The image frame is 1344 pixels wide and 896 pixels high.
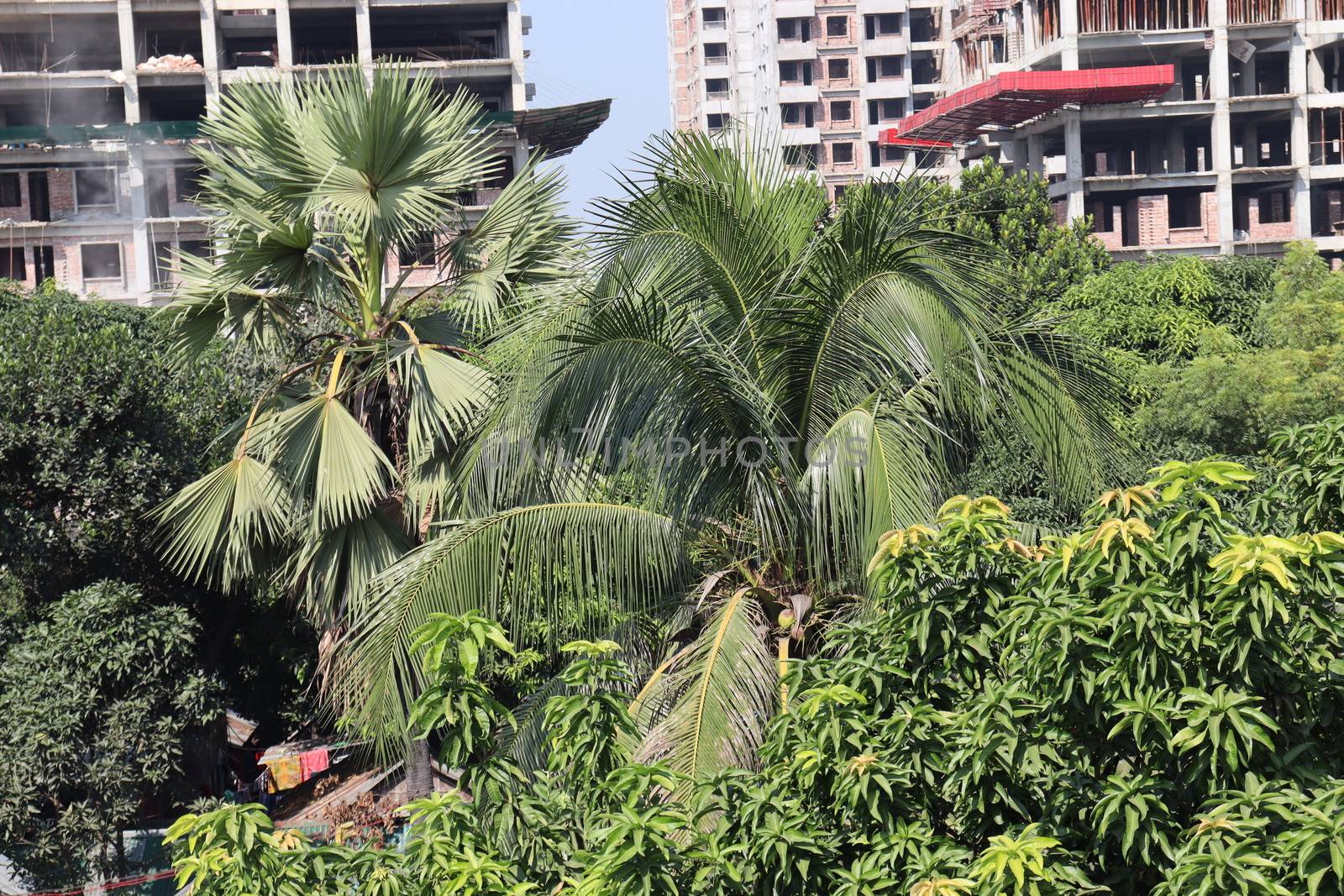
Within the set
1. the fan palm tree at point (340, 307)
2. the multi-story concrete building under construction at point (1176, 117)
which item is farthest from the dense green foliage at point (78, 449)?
the multi-story concrete building under construction at point (1176, 117)

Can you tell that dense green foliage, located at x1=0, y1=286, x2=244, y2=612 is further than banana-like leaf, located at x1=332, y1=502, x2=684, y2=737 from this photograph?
Yes

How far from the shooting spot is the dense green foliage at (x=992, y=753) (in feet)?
15.3

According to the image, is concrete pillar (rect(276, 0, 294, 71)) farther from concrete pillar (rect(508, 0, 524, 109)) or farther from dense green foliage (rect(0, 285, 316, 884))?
dense green foliage (rect(0, 285, 316, 884))

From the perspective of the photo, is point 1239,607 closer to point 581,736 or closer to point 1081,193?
point 581,736

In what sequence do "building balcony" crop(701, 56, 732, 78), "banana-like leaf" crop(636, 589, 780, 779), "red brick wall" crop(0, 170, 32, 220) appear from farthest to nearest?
"building balcony" crop(701, 56, 732, 78)
"red brick wall" crop(0, 170, 32, 220)
"banana-like leaf" crop(636, 589, 780, 779)

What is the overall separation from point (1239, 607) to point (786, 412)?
4068 millimetres

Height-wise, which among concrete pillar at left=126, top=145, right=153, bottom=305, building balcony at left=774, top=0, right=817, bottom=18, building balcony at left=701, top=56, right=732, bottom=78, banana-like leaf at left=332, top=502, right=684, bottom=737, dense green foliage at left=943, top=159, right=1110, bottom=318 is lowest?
banana-like leaf at left=332, top=502, right=684, bottom=737

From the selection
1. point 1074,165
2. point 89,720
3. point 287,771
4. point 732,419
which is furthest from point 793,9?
point 732,419

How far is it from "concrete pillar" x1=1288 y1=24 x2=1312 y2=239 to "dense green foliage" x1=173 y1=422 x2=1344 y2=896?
1875 inches

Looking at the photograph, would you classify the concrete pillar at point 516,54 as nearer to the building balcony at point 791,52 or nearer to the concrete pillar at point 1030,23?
the concrete pillar at point 1030,23

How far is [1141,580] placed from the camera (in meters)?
4.91

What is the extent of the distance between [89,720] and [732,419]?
8869 mm

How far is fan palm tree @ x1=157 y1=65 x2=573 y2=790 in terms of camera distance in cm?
1030

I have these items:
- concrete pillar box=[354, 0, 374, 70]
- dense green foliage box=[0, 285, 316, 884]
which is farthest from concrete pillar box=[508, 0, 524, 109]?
dense green foliage box=[0, 285, 316, 884]
